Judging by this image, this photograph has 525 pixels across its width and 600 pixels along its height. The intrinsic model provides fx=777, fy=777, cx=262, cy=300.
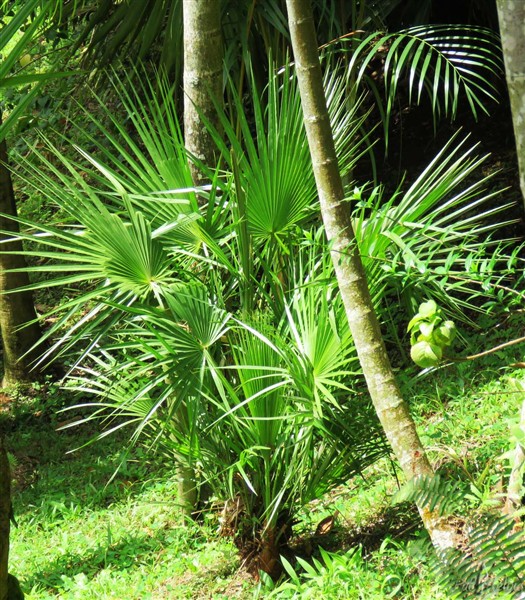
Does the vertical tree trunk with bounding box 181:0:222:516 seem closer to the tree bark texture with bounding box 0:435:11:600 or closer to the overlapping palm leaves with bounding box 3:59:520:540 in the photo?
the overlapping palm leaves with bounding box 3:59:520:540

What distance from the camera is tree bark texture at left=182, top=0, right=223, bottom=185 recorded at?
3529 mm

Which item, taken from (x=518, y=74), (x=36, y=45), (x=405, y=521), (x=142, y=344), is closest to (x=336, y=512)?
(x=405, y=521)

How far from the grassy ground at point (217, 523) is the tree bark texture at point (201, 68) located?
1513 mm

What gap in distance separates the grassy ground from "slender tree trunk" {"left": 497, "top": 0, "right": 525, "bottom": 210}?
4.02 ft

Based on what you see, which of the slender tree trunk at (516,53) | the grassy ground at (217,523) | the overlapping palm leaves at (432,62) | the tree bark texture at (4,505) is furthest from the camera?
the overlapping palm leaves at (432,62)

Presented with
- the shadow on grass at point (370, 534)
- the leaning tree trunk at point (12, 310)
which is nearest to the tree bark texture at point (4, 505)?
the shadow on grass at point (370, 534)

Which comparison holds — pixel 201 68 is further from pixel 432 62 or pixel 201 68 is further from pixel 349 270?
pixel 432 62

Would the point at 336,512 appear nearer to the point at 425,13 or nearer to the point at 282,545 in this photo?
the point at 282,545

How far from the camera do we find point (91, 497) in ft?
15.6

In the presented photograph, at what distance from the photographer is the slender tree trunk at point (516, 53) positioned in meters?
1.26

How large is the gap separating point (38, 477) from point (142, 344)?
9.51 feet

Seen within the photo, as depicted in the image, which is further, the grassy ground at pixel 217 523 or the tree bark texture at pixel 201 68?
the tree bark texture at pixel 201 68

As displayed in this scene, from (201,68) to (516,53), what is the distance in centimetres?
249

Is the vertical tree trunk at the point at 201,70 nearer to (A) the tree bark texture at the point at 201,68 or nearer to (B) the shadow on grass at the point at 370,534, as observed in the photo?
(A) the tree bark texture at the point at 201,68
